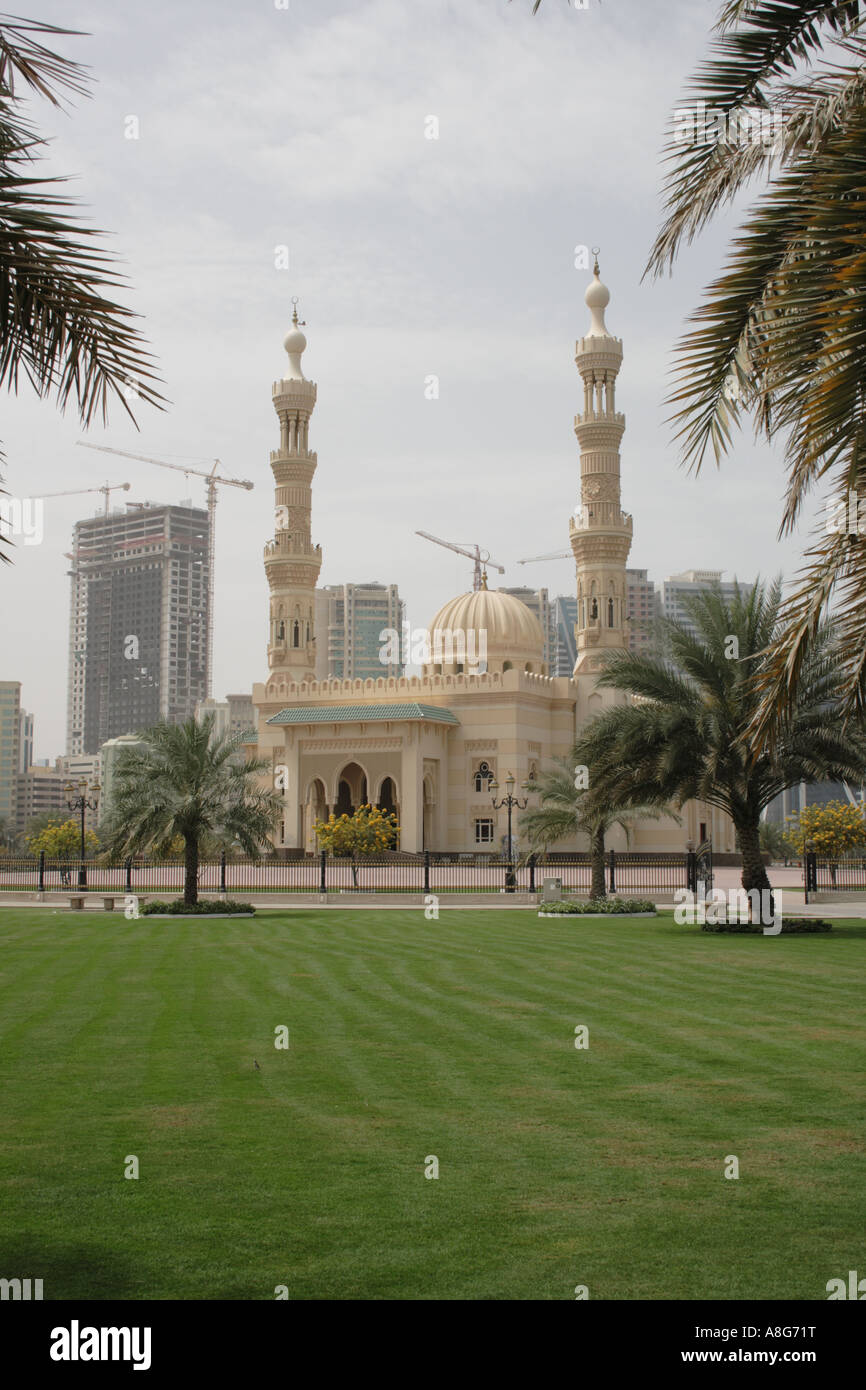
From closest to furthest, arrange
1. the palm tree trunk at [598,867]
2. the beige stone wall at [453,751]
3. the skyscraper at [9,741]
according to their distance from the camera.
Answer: the palm tree trunk at [598,867] → the beige stone wall at [453,751] → the skyscraper at [9,741]

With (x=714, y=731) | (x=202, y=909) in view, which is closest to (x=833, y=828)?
(x=714, y=731)

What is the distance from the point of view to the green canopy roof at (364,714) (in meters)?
51.8

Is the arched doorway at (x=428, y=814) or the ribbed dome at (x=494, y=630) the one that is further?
the ribbed dome at (x=494, y=630)

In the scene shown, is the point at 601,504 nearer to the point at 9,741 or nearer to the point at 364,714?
the point at 364,714

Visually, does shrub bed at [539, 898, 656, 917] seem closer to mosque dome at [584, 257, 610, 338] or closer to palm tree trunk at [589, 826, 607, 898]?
palm tree trunk at [589, 826, 607, 898]

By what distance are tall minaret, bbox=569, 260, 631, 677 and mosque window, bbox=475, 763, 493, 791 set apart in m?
6.08

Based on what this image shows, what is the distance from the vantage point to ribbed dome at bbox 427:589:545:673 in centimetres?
5862

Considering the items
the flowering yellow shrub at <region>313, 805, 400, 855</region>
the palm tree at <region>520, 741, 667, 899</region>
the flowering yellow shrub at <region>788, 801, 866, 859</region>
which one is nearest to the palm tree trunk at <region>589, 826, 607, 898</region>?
the palm tree at <region>520, 741, 667, 899</region>

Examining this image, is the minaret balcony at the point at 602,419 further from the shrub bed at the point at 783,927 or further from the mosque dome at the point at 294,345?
the shrub bed at the point at 783,927

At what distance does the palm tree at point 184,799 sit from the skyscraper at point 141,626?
449ft

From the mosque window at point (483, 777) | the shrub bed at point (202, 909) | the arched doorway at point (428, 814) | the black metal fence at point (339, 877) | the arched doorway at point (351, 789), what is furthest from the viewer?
the arched doorway at point (351, 789)

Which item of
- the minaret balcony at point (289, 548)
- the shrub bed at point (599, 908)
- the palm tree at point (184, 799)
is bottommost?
the shrub bed at point (599, 908)

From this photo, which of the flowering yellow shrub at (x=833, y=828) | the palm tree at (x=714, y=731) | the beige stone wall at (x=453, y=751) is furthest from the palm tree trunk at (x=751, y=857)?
the beige stone wall at (x=453, y=751)

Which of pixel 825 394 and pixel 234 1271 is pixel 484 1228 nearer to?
pixel 234 1271
